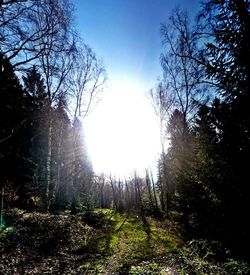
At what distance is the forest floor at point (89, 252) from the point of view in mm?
7547

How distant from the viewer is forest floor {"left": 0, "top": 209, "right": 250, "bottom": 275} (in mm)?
7547

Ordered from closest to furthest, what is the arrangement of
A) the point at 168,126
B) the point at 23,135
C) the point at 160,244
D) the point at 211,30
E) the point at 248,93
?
the point at 248,93, the point at 211,30, the point at 160,244, the point at 23,135, the point at 168,126

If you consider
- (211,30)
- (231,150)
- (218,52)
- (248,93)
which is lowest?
(231,150)

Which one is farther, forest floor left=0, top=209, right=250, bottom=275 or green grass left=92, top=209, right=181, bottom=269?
green grass left=92, top=209, right=181, bottom=269

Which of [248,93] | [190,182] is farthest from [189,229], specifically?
[248,93]

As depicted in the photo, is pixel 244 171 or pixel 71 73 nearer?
pixel 244 171

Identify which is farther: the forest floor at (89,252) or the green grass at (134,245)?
the green grass at (134,245)

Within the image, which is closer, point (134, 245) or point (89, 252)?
point (89, 252)

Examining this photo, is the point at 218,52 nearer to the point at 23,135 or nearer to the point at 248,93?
the point at 248,93

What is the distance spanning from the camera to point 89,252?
998 cm

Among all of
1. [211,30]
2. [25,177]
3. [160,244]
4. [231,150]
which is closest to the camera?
[231,150]

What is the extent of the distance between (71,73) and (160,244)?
40.9 ft

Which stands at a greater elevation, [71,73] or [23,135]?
[71,73]

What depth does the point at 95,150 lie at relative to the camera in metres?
31.6
